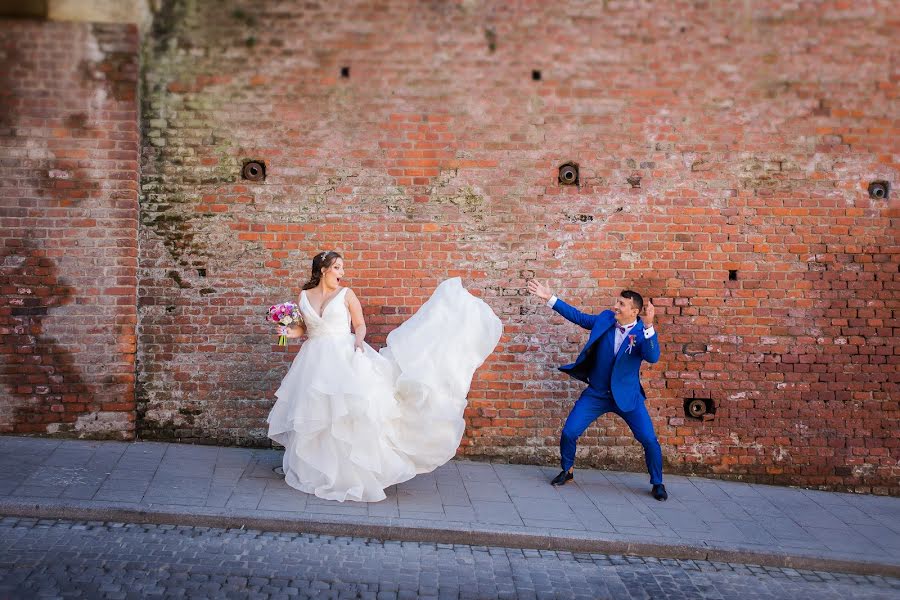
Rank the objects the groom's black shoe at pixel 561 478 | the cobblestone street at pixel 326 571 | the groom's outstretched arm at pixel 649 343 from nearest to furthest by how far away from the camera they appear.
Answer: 1. the cobblestone street at pixel 326 571
2. the groom's outstretched arm at pixel 649 343
3. the groom's black shoe at pixel 561 478

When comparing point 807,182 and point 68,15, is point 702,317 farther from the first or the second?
point 68,15

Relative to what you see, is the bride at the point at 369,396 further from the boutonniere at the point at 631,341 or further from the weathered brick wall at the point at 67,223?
the weathered brick wall at the point at 67,223

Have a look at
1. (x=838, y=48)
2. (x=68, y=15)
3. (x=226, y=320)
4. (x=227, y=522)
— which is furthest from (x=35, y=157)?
(x=838, y=48)

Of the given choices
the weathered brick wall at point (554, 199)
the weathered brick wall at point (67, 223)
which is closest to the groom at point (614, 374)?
the weathered brick wall at point (554, 199)

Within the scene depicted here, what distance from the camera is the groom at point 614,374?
20.0 ft

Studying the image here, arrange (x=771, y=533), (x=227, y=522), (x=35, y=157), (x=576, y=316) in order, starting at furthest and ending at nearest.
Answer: (x=35, y=157) < (x=576, y=316) < (x=771, y=533) < (x=227, y=522)

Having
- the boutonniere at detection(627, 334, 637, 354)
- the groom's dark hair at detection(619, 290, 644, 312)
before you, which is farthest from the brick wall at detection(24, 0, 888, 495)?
the boutonniere at detection(627, 334, 637, 354)

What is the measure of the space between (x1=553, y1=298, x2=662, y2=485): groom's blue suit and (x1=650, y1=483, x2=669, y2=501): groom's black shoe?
3 centimetres

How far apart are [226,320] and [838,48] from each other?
6.62m

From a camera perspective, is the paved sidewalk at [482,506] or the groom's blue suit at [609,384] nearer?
the paved sidewalk at [482,506]

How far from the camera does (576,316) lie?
246 inches

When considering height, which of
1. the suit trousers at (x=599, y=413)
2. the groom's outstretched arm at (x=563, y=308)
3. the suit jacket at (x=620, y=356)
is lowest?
the suit trousers at (x=599, y=413)

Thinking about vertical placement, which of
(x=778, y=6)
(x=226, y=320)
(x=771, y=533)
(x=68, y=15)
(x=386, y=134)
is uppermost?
(x=778, y=6)

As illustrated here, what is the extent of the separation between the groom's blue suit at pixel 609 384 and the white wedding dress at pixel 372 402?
3.10 feet
